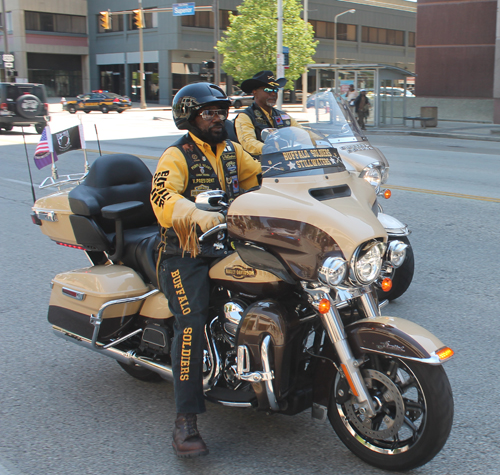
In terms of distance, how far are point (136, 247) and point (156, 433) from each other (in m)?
1.08

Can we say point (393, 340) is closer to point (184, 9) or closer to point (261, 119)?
point (261, 119)

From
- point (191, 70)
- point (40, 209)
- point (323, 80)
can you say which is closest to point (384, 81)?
point (323, 80)

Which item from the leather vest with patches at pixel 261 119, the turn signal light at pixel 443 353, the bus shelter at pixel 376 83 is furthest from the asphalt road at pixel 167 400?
the bus shelter at pixel 376 83

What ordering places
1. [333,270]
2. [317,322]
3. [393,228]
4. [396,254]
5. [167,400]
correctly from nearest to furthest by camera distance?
[333,270] < [396,254] < [317,322] < [167,400] < [393,228]

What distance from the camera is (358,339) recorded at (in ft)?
9.40

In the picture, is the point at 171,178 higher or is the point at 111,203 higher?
the point at 171,178

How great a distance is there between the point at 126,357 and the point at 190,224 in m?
1.11

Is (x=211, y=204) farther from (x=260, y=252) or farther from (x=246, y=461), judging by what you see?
(x=246, y=461)

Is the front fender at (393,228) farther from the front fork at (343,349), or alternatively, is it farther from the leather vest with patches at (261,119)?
the front fork at (343,349)

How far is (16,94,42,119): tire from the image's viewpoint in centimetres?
2394

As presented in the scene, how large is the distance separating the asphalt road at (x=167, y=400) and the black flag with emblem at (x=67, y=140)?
1.37m

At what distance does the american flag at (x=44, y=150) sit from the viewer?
544 centimetres

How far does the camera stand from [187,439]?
315 centimetres

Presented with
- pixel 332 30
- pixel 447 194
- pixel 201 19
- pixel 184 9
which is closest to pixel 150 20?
pixel 201 19
